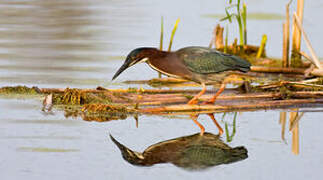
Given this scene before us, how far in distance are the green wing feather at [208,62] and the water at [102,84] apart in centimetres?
63

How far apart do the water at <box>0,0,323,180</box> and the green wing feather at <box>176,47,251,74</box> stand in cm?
63

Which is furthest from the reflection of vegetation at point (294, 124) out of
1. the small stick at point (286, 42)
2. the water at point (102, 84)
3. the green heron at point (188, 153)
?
the small stick at point (286, 42)

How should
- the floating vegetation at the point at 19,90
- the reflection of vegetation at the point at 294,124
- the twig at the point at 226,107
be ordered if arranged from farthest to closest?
the floating vegetation at the point at 19,90, the twig at the point at 226,107, the reflection of vegetation at the point at 294,124

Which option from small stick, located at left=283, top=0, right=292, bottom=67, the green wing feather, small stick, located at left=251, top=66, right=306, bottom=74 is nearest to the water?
the green wing feather

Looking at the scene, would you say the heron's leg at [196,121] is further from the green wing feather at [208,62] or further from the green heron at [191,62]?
the green wing feather at [208,62]

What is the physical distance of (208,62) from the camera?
30.1ft

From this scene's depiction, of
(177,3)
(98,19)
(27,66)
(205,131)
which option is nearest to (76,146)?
(205,131)

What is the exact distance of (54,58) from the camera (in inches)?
485

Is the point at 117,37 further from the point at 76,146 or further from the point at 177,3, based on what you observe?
the point at 76,146

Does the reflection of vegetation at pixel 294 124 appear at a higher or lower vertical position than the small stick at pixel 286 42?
lower

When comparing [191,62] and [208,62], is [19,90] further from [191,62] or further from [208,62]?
[208,62]

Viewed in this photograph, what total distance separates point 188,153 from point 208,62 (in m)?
2.12

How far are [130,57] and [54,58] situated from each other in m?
3.58

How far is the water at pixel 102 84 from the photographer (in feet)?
22.3
